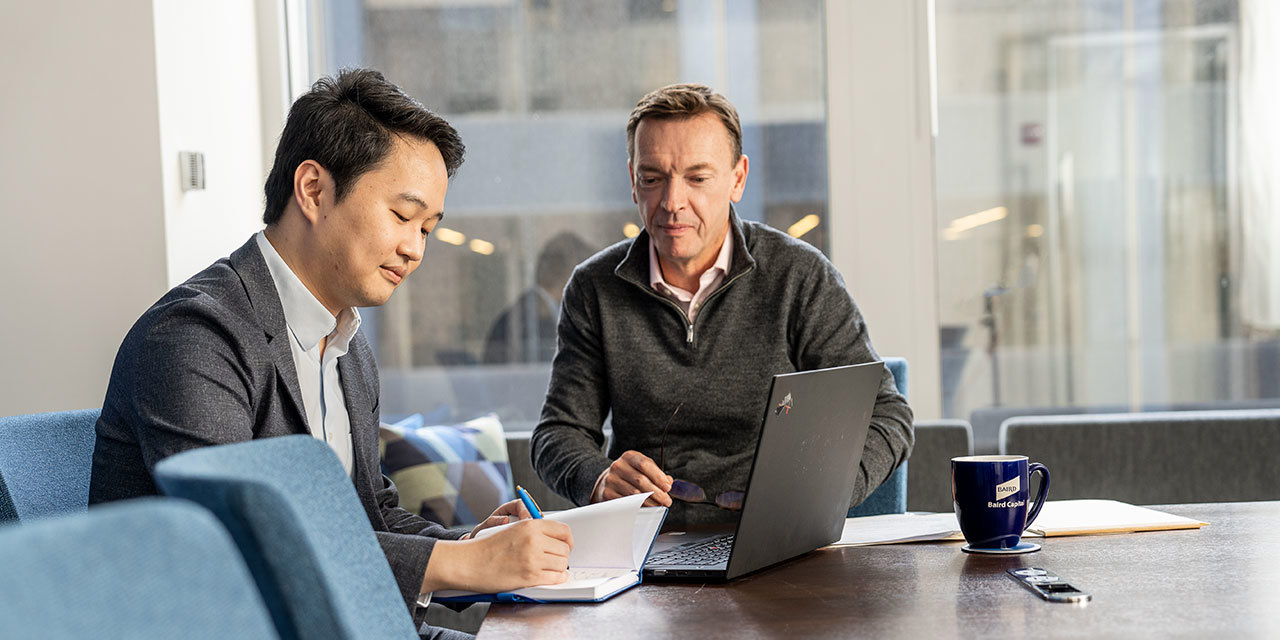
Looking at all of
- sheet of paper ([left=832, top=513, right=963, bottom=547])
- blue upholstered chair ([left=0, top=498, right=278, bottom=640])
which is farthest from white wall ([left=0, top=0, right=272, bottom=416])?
blue upholstered chair ([left=0, top=498, right=278, bottom=640])

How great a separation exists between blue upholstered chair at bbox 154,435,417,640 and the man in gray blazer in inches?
13.4

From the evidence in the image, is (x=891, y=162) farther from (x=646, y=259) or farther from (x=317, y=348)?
(x=317, y=348)

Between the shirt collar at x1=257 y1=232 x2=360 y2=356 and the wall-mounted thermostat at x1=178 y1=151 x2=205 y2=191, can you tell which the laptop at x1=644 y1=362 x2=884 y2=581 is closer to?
the shirt collar at x1=257 y1=232 x2=360 y2=356

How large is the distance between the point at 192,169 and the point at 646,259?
3.96 feet

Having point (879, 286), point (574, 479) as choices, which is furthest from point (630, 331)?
point (879, 286)

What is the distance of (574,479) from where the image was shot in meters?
1.82

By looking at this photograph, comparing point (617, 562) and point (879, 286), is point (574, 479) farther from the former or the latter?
point (879, 286)

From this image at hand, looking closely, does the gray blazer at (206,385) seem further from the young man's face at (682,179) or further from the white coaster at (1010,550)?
the young man's face at (682,179)

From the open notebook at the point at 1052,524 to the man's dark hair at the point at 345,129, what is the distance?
2.60 ft

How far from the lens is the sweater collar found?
207 cm

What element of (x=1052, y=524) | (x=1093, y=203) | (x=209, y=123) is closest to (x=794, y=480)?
(x=1052, y=524)

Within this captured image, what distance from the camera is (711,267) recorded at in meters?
2.10

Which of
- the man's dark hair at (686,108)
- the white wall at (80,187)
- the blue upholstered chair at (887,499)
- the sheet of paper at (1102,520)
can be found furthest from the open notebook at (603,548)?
the white wall at (80,187)

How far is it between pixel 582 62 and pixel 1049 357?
1.59 metres
